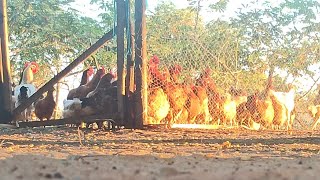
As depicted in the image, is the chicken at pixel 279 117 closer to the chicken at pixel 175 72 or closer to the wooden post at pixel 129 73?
the chicken at pixel 175 72

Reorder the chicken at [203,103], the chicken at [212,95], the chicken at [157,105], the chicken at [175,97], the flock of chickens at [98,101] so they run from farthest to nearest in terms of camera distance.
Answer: the chicken at [203,103] < the chicken at [212,95] < the chicken at [175,97] < the flock of chickens at [98,101] < the chicken at [157,105]

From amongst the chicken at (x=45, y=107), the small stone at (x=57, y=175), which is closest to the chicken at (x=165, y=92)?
the chicken at (x=45, y=107)

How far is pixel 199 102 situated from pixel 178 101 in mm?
393

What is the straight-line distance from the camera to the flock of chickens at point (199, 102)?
9516mm

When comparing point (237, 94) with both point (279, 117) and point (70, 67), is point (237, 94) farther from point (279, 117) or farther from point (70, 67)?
point (70, 67)

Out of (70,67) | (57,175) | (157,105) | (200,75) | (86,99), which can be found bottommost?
(57,175)

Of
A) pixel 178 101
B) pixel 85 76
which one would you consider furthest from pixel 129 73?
pixel 85 76

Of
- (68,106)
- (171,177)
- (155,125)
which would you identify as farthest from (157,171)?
(68,106)

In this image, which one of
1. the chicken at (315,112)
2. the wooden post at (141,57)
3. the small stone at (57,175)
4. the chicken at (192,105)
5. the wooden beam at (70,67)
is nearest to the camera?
the small stone at (57,175)

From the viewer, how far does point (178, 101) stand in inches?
384

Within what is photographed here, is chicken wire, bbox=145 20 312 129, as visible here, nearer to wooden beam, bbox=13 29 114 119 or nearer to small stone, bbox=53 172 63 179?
wooden beam, bbox=13 29 114 119

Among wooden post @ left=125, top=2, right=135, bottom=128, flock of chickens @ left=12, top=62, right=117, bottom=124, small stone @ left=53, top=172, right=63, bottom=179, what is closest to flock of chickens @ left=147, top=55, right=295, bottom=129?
wooden post @ left=125, top=2, right=135, bottom=128

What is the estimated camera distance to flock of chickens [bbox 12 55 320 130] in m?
9.52

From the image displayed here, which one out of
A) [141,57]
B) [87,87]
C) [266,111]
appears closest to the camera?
[141,57]
